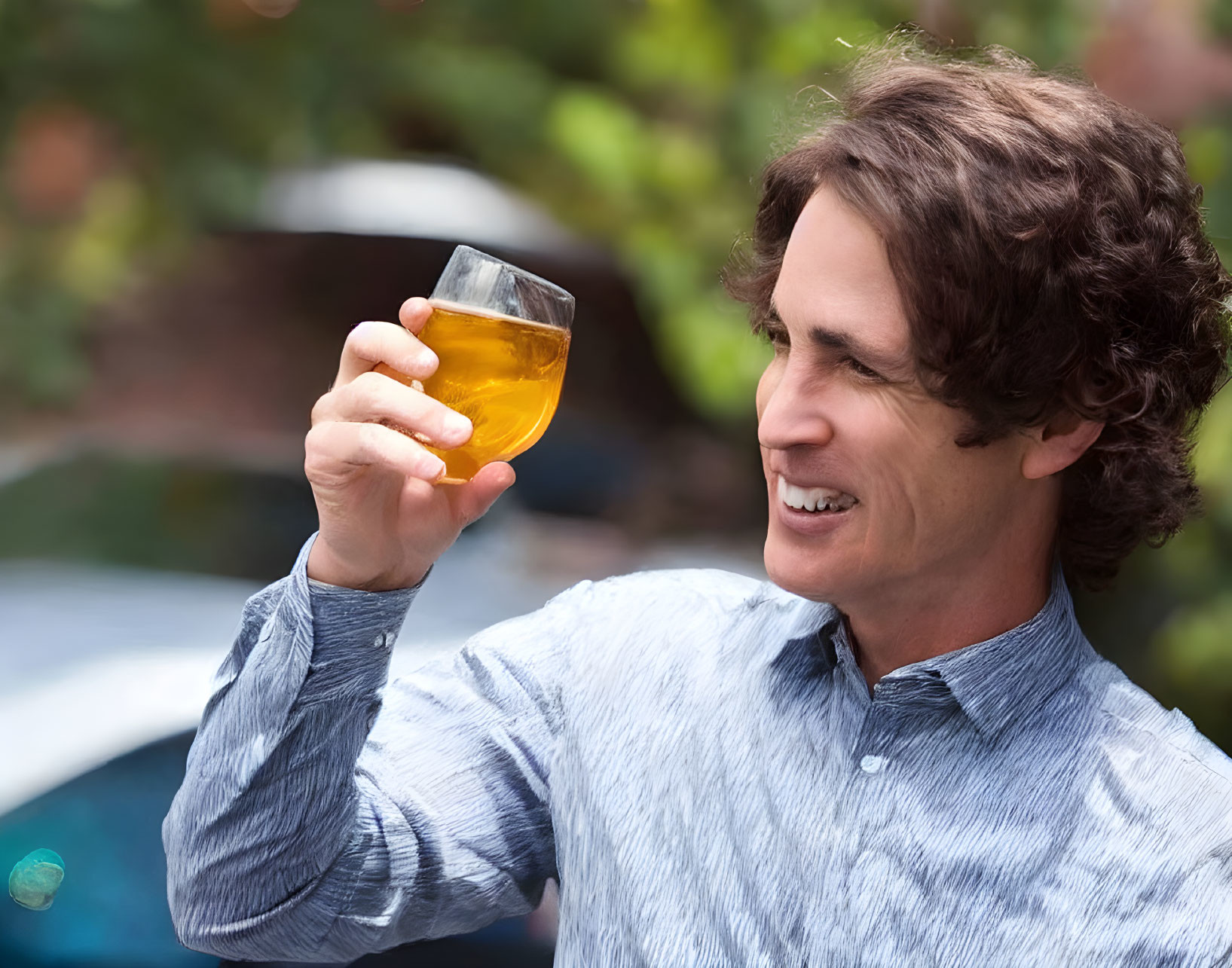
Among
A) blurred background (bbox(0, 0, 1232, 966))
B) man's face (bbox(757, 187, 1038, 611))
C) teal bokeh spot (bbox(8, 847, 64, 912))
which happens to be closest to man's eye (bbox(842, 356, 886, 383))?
man's face (bbox(757, 187, 1038, 611))

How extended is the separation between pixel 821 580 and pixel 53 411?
398 centimetres

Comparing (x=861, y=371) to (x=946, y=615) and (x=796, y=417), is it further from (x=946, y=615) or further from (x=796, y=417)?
(x=946, y=615)

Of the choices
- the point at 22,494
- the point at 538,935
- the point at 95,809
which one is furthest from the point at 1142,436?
the point at 22,494

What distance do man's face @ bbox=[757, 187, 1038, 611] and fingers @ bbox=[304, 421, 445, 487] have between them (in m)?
0.26

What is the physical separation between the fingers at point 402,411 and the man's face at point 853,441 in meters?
0.24

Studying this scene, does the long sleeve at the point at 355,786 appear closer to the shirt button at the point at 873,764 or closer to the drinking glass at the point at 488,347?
the drinking glass at the point at 488,347

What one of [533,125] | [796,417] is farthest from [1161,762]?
[533,125]

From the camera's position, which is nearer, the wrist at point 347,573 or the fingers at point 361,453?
the fingers at point 361,453

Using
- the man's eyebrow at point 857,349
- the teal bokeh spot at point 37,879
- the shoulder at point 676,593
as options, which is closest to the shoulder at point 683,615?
the shoulder at point 676,593

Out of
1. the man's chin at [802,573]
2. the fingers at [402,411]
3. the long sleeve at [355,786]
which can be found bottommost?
the long sleeve at [355,786]

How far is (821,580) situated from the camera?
849 millimetres

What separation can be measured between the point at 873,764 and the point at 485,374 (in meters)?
0.40

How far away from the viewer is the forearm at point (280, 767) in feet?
2.81

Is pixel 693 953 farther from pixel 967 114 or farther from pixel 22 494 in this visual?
pixel 22 494
